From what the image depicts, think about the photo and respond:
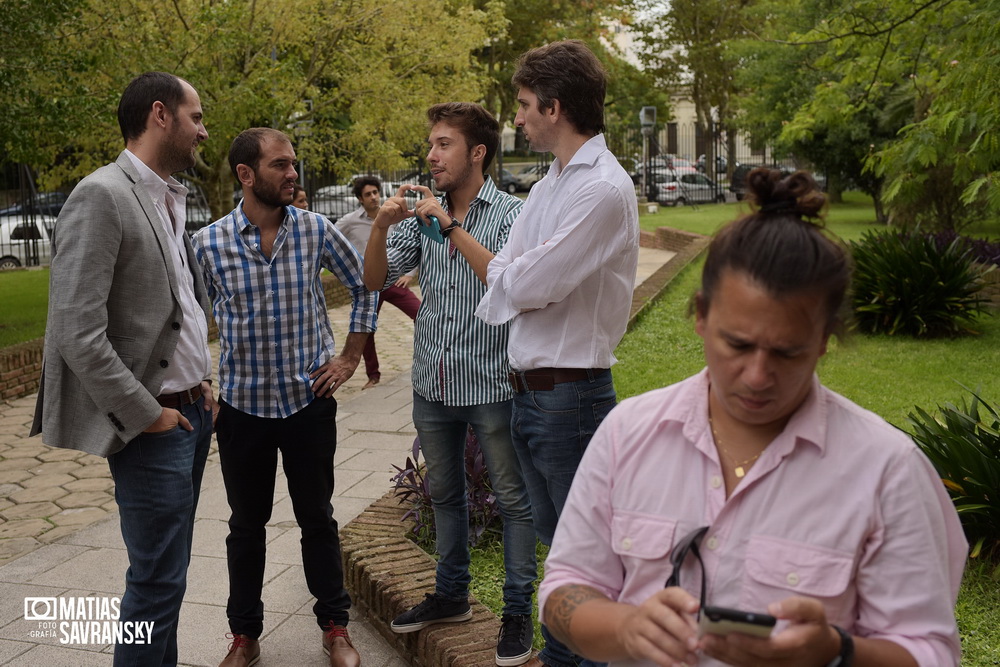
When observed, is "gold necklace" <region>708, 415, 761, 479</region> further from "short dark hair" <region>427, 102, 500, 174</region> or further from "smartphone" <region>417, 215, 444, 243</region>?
"short dark hair" <region>427, 102, 500, 174</region>

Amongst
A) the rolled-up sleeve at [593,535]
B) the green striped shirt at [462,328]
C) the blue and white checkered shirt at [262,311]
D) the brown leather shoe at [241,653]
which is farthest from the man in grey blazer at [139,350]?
the rolled-up sleeve at [593,535]

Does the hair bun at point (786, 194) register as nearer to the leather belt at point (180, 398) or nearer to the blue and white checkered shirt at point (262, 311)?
the leather belt at point (180, 398)

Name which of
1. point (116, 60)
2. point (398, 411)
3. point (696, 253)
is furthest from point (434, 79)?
point (398, 411)

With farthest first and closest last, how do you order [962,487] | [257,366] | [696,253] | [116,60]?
[696,253], [116,60], [962,487], [257,366]

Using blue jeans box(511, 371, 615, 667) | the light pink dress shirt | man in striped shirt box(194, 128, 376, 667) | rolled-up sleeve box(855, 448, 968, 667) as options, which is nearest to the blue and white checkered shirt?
man in striped shirt box(194, 128, 376, 667)

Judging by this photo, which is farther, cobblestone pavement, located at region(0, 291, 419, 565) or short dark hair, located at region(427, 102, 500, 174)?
cobblestone pavement, located at region(0, 291, 419, 565)

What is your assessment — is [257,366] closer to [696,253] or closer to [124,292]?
[124,292]

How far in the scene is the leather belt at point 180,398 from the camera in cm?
337

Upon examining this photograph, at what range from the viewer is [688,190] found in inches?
1478

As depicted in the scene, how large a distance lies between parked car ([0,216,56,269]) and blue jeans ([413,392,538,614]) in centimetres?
1871

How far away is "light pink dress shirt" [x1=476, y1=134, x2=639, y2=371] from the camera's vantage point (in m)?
3.23

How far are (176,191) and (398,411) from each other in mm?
5291

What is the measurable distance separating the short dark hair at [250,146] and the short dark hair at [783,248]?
8.25ft

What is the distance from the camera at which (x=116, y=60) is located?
12.4 m
